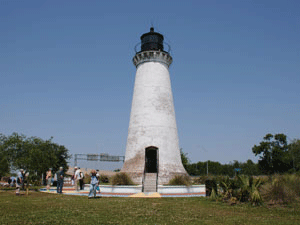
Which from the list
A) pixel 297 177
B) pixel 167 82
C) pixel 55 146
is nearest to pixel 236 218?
pixel 297 177

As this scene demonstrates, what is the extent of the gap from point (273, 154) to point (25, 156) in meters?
52.5

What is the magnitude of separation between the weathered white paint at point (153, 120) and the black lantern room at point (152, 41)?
1.38 metres

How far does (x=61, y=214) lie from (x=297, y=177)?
1151 centimetres

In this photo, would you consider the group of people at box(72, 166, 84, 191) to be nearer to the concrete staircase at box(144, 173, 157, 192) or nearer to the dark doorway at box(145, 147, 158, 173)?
the concrete staircase at box(144, 173, 157, 192)

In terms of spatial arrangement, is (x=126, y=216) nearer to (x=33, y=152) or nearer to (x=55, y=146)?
(x=33, y=152)

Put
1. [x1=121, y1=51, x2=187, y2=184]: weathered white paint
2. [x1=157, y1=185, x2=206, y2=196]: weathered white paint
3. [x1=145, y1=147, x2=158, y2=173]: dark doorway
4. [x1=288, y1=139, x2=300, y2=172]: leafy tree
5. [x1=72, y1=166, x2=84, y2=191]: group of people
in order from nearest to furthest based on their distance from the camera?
1. [x1=157, y1=185, x2=206, y2=196]: weathered white paint
2. [x1=72, y1=166, x2=84, y2=191]: group of people
3. [x1=121, y1=51, x2=187, y2=184]: weathered white paint
4. [x1=145, y1=147, x2=158, y2=173]: dark doorway
5. [x1=288, y1=139, x2=300, y2=172]: leafy tree

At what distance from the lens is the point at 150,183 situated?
1923 cm

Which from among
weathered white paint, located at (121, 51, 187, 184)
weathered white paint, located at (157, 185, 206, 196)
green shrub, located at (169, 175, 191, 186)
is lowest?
weathered white paint, located at (157, 185, 206, 196)

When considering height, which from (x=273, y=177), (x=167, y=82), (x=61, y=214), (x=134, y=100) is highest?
(x=167, y=82)

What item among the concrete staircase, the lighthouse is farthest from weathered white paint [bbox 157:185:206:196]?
the lighthouse

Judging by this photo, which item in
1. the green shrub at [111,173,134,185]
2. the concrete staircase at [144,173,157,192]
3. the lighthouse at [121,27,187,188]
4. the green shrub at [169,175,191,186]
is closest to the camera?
the concrete staircase at [144,173,157,192]

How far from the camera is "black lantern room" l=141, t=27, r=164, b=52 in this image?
25.8m

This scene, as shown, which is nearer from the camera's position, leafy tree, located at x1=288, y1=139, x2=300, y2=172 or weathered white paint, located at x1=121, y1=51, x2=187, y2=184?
weathered white paint, located at x1=121, y1=51, x2=187, y2=184

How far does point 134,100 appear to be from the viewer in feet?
81.0
